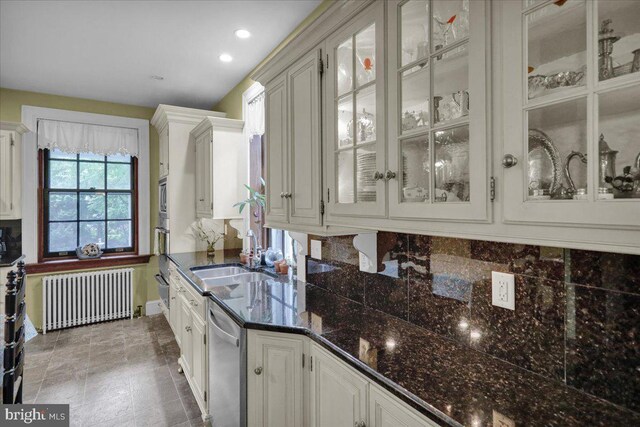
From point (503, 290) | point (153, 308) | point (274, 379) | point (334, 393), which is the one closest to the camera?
point (503, 290)

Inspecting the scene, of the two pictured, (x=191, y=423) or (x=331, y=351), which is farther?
(x=191, y=423)

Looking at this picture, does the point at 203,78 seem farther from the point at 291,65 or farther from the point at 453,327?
the point at 453,327

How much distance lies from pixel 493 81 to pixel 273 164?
145 centimetres

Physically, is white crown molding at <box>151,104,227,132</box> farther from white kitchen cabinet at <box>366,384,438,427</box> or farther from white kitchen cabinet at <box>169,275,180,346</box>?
white kitchen cabinet at <box>366,384,438,427</box>

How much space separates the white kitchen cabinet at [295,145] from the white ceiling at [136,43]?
2.29ft

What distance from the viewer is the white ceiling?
7.62 feet

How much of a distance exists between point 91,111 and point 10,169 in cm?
110

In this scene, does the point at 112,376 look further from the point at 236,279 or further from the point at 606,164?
the point at 606,164

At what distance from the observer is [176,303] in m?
3.21

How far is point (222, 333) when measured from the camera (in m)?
1.88

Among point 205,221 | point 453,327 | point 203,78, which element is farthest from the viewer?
point 205,221

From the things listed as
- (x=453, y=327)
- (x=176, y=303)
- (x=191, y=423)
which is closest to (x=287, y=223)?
(x=453, y=327)

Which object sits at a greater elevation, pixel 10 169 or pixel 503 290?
pixel 10 169

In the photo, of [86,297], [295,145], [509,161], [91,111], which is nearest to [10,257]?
[86,297]
